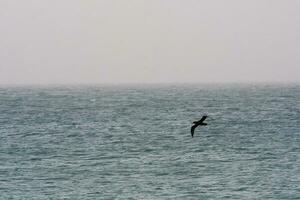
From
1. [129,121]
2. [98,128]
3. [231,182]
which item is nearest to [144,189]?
[231,182]

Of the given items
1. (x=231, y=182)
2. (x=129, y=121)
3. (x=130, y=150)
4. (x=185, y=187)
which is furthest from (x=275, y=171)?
(x=129, y=121)

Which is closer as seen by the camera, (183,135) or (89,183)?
(89,183)

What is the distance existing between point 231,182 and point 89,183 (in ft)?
42.0

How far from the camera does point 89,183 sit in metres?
56.9

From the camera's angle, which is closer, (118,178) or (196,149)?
(118,178)

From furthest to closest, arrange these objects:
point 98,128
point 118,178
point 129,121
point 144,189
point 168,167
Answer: point 129,121 → point 98,128 → point 168,167 → point 118,178 → point 144,189

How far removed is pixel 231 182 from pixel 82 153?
24621mm

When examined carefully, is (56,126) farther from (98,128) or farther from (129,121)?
(129,121)

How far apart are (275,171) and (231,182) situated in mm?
7004

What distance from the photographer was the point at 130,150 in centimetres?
7769

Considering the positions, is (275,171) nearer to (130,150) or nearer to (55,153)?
(130,150)

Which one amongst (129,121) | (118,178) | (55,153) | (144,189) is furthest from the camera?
(129,121)

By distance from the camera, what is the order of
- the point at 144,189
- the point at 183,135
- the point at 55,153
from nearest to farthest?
the point at 144,189 → the point at 55,153 → the point at 183,135

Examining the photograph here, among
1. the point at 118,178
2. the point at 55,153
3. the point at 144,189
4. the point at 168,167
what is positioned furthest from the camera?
the point at 55,153
